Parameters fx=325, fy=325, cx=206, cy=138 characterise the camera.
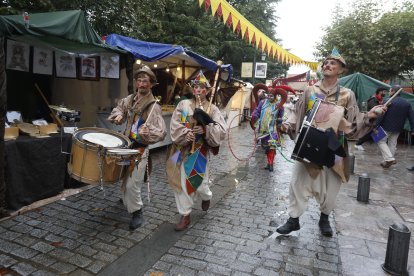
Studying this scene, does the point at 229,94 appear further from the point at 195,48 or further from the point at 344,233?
the point at 195,48

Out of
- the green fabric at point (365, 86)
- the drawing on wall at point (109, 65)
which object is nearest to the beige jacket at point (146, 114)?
the drawing on wall at point (109, 65)

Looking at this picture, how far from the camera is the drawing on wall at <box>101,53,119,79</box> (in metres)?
6.82

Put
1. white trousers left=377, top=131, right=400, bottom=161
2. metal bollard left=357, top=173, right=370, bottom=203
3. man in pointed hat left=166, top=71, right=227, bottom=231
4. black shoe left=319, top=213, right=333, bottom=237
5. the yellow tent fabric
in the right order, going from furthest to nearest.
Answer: white trousers left=377, top=131, right=400, bottom=161 → the yellow tent fabric → metal bollard left=357, top=173, right=370, bottom=203 → black shoe left=319, top=213, right=333, bottom=237 → man in pointed hat left=166, top=71, right=227, bottom=231

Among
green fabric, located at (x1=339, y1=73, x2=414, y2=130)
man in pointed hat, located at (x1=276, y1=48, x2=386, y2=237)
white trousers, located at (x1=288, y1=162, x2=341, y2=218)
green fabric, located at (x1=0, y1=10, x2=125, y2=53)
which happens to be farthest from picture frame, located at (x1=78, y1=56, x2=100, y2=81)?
green fabric, located at (x1=339, y1=73, x2=414, y2=130)

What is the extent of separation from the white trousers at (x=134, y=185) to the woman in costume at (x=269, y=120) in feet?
13.7

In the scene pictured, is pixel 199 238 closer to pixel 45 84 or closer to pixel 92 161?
pixel 92 161

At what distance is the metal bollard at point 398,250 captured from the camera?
10.5 feet

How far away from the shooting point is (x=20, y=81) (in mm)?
6102

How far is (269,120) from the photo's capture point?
7.77 m

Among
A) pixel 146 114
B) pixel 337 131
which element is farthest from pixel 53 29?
pixel 337 131

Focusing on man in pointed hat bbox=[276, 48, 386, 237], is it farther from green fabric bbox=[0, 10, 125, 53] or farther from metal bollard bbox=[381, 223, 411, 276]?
green fabric bbox=[0, 10, 125, 53]

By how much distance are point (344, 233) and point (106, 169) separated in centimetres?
308

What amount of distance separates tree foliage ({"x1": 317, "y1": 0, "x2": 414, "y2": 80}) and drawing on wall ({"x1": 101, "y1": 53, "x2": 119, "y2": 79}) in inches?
535

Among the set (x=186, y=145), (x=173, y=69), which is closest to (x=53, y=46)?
(x=186, y=145)
